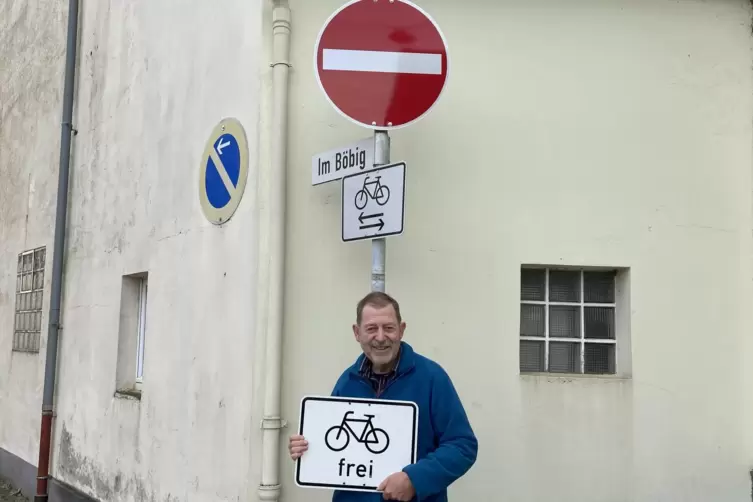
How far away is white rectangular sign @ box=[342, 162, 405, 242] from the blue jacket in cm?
56

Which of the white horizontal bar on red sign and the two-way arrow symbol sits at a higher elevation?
the white horizontal bar on red sign

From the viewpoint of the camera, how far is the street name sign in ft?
14.1

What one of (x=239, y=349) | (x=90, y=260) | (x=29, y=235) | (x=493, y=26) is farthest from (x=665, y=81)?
(x=29, y=235)

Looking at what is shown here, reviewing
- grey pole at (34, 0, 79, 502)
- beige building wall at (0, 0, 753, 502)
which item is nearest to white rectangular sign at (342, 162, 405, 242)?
beige building wall at (0, 0, 753, 502)

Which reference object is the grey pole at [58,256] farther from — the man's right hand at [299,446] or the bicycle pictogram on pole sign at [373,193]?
the man's right hand at [299,446]

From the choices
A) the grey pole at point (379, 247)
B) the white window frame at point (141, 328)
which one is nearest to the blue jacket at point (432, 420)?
the grey pole at point (379, 247)

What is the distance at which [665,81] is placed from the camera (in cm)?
416

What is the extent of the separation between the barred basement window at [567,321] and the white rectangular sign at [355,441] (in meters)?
1.51

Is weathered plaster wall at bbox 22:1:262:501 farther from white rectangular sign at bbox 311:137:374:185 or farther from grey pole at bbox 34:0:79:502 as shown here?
white rectangular sign at bbox 311:137:374:185

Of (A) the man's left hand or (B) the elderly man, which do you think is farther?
(B) the elderly man

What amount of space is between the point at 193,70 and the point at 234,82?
0.65 meters

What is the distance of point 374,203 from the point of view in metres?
3.21

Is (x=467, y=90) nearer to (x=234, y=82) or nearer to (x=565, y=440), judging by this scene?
(x=234, y=82)

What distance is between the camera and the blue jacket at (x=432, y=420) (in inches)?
106
